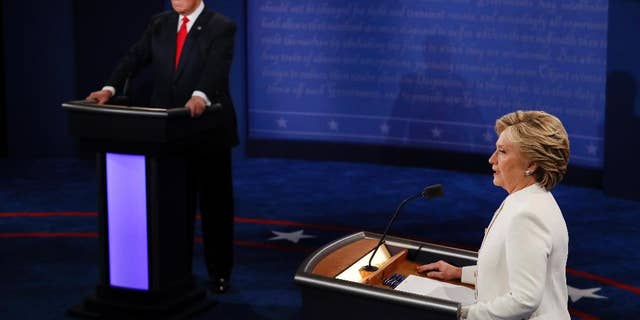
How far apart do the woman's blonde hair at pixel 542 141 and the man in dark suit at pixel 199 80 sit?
2410mm

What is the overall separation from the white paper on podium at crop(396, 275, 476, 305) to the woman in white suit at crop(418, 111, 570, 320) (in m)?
0.35

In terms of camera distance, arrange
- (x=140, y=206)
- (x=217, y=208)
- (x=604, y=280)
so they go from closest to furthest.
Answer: (x=140, y=206) < (x=217, y=208) < (x=604, y=280)

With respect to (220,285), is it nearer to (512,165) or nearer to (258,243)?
(258,243)

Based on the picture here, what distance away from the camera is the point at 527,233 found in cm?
266

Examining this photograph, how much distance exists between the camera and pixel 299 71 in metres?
9.04

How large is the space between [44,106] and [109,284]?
14.4ft

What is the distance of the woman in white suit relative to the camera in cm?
265

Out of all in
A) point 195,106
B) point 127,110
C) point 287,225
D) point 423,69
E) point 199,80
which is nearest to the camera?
point 127,110

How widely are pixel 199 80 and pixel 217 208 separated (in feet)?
2.30

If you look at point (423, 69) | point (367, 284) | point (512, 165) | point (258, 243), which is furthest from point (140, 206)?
point (423, 69)

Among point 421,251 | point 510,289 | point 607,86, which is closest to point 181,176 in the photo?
point 421,251

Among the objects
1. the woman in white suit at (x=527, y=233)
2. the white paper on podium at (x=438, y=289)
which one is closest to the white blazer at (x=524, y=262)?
the woman in white suit at (x=527, y=233)

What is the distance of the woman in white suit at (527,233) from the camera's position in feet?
8.70

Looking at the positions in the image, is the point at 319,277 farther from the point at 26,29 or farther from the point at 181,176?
the point at 26,29
